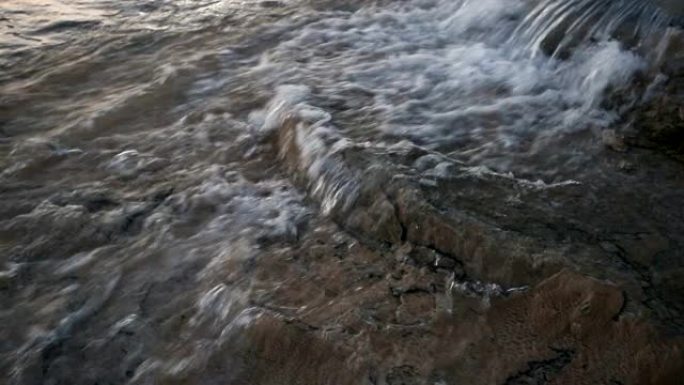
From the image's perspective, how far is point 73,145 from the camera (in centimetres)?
405

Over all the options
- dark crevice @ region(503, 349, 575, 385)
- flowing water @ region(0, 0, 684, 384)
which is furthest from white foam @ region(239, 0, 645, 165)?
dark crevice @ region(503, 349, 575, 385)

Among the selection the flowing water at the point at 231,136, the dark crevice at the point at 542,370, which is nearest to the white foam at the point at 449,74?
the flowing water at the point at 231,136

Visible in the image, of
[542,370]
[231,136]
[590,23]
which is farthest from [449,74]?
[542,370]

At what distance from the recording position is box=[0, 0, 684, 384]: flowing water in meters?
2.88

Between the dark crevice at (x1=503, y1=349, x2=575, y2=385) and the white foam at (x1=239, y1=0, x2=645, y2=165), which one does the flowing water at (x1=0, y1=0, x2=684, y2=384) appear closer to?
the white foam at (x1=239, y1=0, x2=645, y2=165)

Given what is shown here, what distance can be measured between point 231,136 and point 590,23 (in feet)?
7.50

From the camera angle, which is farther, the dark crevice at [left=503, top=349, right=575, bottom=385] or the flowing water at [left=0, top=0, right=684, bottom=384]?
the flowing water at [left=0, top=0, right=684, bottom=384]

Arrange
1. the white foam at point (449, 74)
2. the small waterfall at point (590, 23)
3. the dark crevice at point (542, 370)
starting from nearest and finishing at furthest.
A: the dark crevice at point (542, 370), the white foam at point (449, 74), the small waterfall at point (590, 23)

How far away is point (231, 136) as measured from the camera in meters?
4.01

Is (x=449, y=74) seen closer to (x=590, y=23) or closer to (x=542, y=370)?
(x=590, y=23)

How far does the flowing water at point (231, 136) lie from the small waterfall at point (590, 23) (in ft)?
0.05

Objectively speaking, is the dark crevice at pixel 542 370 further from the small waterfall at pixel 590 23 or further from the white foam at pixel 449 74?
the small waterfall at pixel 590 23

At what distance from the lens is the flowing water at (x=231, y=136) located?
2.88 m

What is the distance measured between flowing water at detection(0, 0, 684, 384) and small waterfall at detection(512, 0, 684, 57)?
15mm
